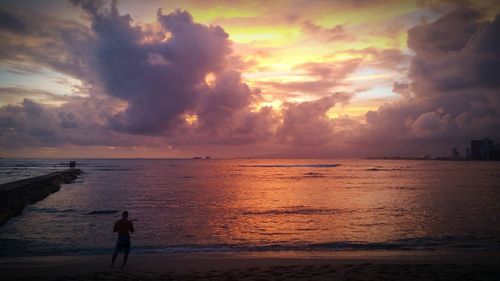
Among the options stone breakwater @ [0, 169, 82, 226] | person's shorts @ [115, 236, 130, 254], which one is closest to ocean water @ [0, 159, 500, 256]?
stone breakwater @ [0, 169, 82, 226]

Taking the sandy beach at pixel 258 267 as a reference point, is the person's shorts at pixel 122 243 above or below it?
above

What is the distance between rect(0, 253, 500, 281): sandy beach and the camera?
13484mm

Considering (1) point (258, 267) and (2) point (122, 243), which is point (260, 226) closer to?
(1) point (258, 267)

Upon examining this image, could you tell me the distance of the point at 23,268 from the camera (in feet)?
50.0

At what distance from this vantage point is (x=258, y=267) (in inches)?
594

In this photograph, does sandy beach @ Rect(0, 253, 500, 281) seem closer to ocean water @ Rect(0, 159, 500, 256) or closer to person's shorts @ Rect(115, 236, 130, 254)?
person's shorts @ Rect(115, 236, 130, 254)

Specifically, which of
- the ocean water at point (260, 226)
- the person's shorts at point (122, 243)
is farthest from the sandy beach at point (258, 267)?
the ocean water at point (260, 226)

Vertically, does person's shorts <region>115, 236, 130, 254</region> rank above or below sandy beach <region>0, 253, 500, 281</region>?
above

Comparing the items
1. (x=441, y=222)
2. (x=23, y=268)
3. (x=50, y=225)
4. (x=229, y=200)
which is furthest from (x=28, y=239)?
(x=441, y=222)

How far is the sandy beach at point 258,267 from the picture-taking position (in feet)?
44.2

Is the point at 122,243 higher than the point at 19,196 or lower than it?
higher

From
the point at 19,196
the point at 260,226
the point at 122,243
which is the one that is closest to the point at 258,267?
the point at 122,243

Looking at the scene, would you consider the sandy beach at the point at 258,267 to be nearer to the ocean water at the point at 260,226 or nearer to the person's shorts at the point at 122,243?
the person's shorts at the point at 122,243

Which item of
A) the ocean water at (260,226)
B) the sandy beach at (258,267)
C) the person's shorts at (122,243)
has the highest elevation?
the person's shorts at (122,243)
